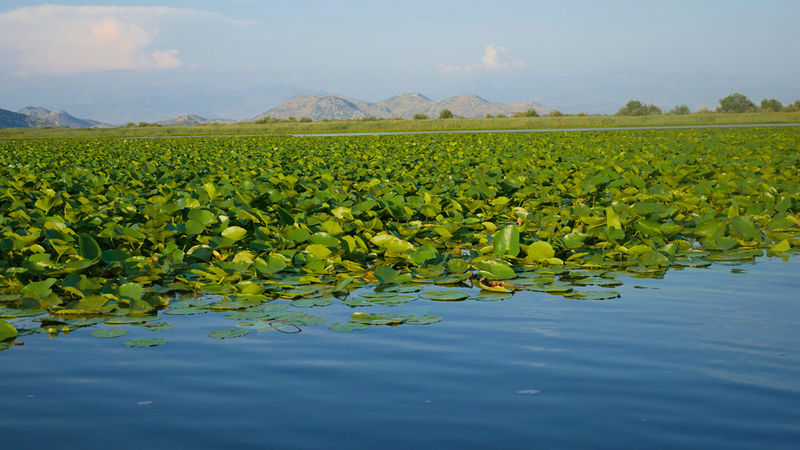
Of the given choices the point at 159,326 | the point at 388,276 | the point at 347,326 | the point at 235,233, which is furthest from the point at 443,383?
Result: the point at 235,233

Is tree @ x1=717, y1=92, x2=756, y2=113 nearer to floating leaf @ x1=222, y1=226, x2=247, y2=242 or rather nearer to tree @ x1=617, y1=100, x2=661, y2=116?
tree @ x1=617, y1=100, x2=661, y2=116

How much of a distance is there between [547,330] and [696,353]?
90 centimetres

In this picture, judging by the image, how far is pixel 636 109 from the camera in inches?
4951

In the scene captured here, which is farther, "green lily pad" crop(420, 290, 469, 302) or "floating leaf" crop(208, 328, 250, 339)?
"green lily pad" crop(420, 290, 469, 302)

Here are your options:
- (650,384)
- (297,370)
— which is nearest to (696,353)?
(650,384)

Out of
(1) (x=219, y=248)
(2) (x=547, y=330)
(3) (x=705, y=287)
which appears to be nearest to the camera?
(2) (x=547, y=330)

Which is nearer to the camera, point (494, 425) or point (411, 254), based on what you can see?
point (494, 425)

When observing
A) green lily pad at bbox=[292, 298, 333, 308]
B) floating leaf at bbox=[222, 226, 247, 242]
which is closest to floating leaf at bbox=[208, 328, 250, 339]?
green lily pad at bbox=[292, 298, 333, 308]

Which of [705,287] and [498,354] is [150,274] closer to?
[498,354]

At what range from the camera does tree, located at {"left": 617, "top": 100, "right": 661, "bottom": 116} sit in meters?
123

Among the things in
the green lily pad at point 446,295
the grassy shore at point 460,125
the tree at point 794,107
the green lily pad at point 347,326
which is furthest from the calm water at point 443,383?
the tree at point 794,107

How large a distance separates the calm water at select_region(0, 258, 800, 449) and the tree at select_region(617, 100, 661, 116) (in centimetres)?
12484

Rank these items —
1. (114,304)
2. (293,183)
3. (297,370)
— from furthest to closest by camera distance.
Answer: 1. (293,183)
2. (114,304)
3. (297,370)

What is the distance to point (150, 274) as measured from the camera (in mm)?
5816
